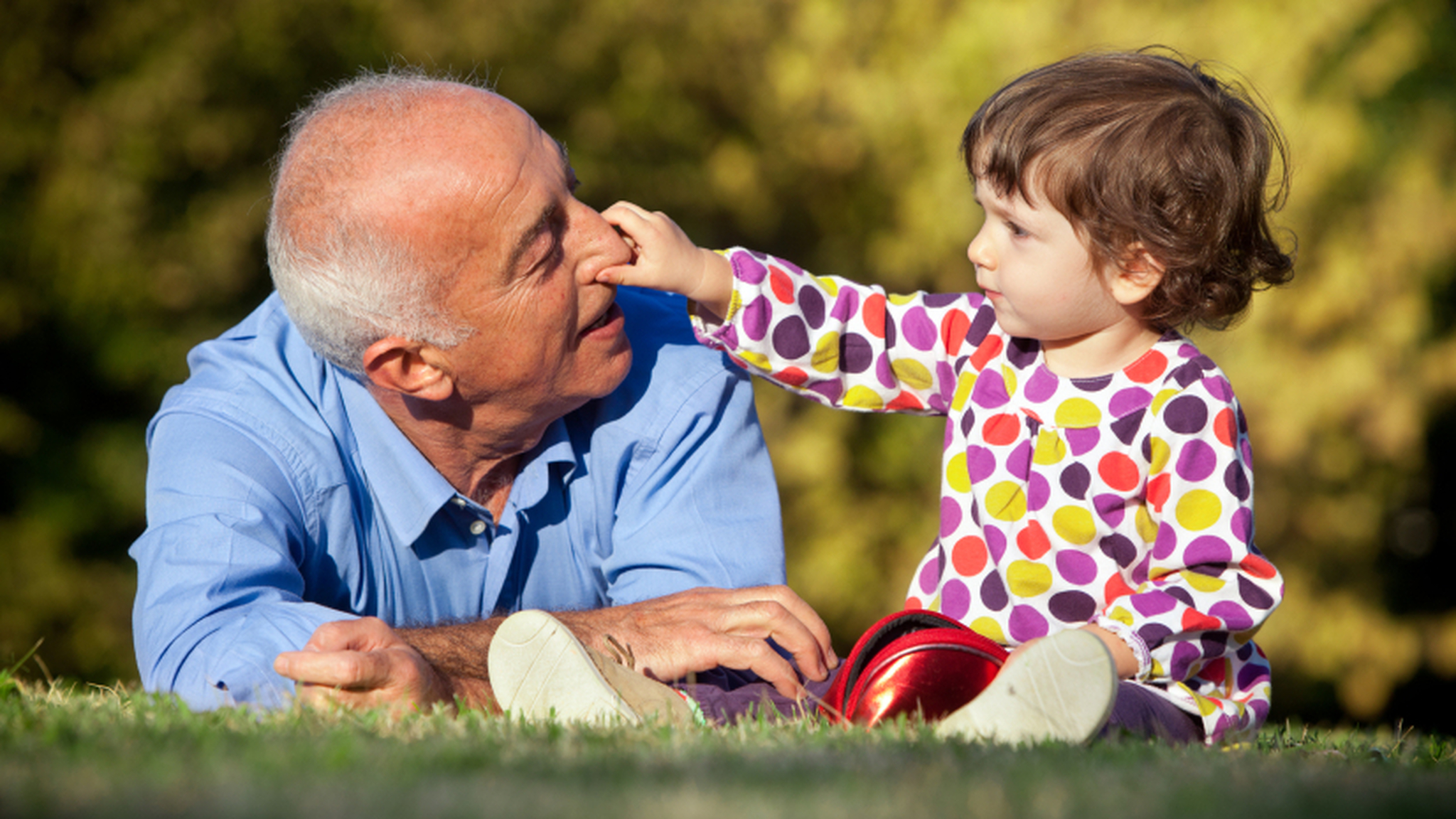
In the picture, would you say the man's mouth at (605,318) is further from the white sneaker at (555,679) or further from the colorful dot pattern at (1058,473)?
the white sneaker at (555,679)

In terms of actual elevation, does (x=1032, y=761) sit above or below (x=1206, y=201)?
below

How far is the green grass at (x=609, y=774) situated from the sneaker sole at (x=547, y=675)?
0.14 m

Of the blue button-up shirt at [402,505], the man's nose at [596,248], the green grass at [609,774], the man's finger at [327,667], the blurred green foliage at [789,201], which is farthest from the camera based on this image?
the blurred green foliage at [789,201]

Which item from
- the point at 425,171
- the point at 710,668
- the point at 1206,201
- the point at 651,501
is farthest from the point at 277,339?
the point at 1206,201

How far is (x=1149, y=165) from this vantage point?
2809 millimetres

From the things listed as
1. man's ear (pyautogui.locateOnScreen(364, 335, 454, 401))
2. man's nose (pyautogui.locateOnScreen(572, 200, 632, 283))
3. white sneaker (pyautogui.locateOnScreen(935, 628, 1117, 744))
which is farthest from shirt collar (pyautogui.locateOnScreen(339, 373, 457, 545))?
white sneaker (pyautogui.locateOnScreen(935, 628, 1117, 744))

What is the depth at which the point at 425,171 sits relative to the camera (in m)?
2.96

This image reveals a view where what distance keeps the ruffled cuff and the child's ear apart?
2.52 feet

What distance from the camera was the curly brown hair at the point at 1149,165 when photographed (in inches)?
110

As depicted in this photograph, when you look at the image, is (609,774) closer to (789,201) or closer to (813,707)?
(813,707)

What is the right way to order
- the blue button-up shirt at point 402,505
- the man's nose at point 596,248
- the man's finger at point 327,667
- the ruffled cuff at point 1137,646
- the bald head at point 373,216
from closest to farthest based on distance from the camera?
the man's finger at point 327,667, the ruffled cuff at point 1137,646, the blue button-up shirt at point 402,505, the bald head at point 373,216, the man's nose at point 596,248

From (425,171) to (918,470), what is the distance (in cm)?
599

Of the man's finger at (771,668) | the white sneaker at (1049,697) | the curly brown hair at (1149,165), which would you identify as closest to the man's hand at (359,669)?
the man's finger at (771,668)

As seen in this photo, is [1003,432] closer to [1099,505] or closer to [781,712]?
[1099,505]
